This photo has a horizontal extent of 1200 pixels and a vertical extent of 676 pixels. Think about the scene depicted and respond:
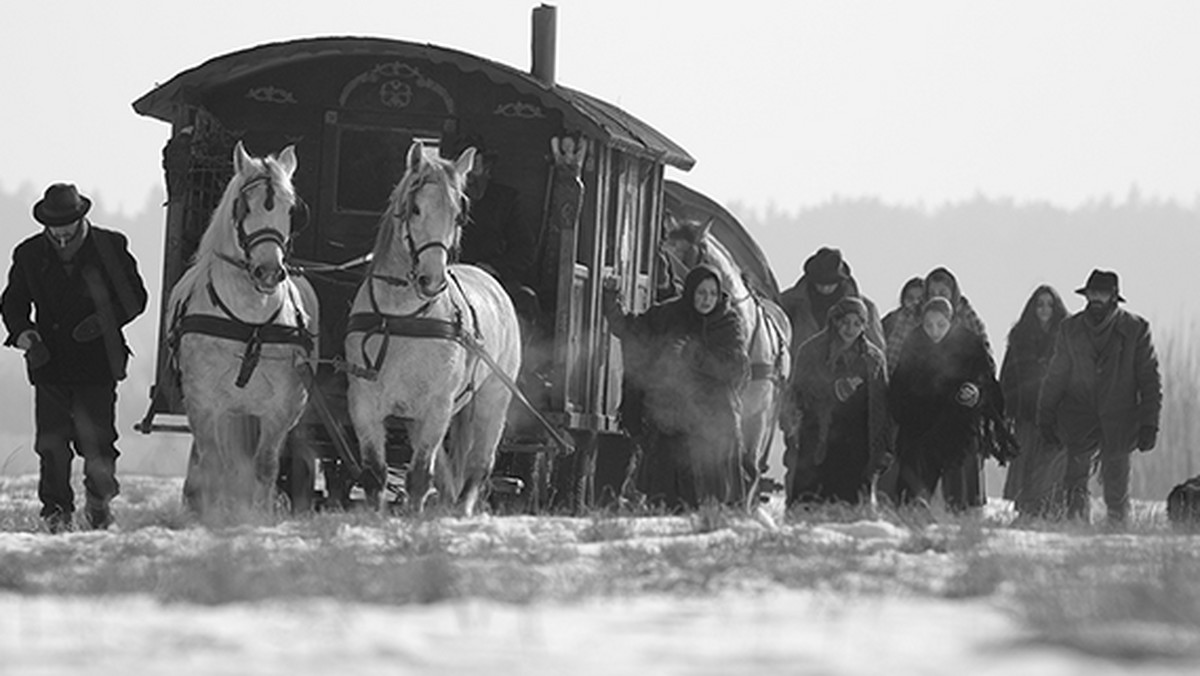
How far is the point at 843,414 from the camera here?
16.3 metres

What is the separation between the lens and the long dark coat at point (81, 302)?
553 inches

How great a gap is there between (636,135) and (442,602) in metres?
9.96

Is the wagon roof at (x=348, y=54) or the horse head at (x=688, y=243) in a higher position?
the wagon roof at (x=348, y=54)

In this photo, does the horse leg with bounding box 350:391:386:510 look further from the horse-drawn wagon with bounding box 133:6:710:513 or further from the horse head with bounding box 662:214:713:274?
the horse head with bounding box 662:214:713:274

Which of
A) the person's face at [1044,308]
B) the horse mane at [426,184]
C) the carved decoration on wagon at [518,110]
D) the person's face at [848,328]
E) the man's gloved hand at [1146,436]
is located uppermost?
the carved decoration on wagon at [518,110]

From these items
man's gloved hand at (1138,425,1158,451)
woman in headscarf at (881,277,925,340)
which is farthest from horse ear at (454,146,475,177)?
woman in headscarf at (881,277,925,340)

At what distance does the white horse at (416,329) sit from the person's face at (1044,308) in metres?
5.17

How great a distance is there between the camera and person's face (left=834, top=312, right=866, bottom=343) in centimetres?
1636

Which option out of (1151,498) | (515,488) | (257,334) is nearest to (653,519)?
(257,334)

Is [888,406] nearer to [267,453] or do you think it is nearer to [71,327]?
[267,453]

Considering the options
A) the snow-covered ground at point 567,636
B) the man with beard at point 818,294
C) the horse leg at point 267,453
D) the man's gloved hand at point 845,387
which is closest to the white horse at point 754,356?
the man's gloved hand at point 845,387

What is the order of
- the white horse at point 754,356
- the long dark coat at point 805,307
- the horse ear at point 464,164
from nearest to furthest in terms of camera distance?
1. the horse ear at point 464,164
2. the white horse at point 754,356
3. the long dark coat at point 805,307

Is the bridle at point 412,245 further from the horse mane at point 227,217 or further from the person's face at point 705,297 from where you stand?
the person's face at point 705,297

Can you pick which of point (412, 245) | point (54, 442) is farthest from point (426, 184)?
point (54, 442)
